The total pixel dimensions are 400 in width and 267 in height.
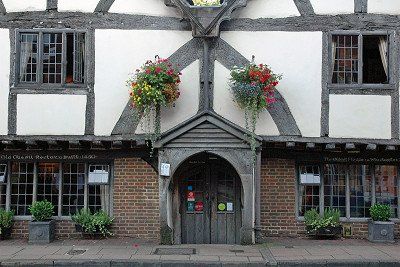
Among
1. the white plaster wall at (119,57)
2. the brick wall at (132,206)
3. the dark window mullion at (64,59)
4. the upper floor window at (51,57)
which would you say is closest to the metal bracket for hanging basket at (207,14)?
the white plaster wall at (119,57)

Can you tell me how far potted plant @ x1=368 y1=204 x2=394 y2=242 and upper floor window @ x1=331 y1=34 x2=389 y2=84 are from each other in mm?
3176

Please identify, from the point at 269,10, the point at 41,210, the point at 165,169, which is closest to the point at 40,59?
the point at 41,210

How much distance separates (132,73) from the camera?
43.8 ft

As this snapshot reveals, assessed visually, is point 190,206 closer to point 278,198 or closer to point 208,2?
point 278,198

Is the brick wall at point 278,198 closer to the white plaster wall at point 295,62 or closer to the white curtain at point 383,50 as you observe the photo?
the white plaster wall at point 295,62

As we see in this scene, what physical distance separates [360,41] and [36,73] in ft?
26.8

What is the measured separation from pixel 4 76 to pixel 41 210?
348 cm

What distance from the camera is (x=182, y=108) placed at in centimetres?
1329

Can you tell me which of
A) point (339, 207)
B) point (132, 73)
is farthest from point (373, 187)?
point (132, 73)

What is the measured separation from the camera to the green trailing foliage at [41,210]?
12961 mm

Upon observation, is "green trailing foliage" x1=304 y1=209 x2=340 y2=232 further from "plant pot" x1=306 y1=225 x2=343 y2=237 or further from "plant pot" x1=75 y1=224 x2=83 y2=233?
"plant pot" x1=75 y1=224 x2=83 y2=233

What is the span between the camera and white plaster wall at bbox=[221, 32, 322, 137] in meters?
13.3

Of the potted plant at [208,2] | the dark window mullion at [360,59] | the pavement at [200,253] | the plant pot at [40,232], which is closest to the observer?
the pavement at [200,253]

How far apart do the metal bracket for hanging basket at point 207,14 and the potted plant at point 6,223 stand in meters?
6.54
